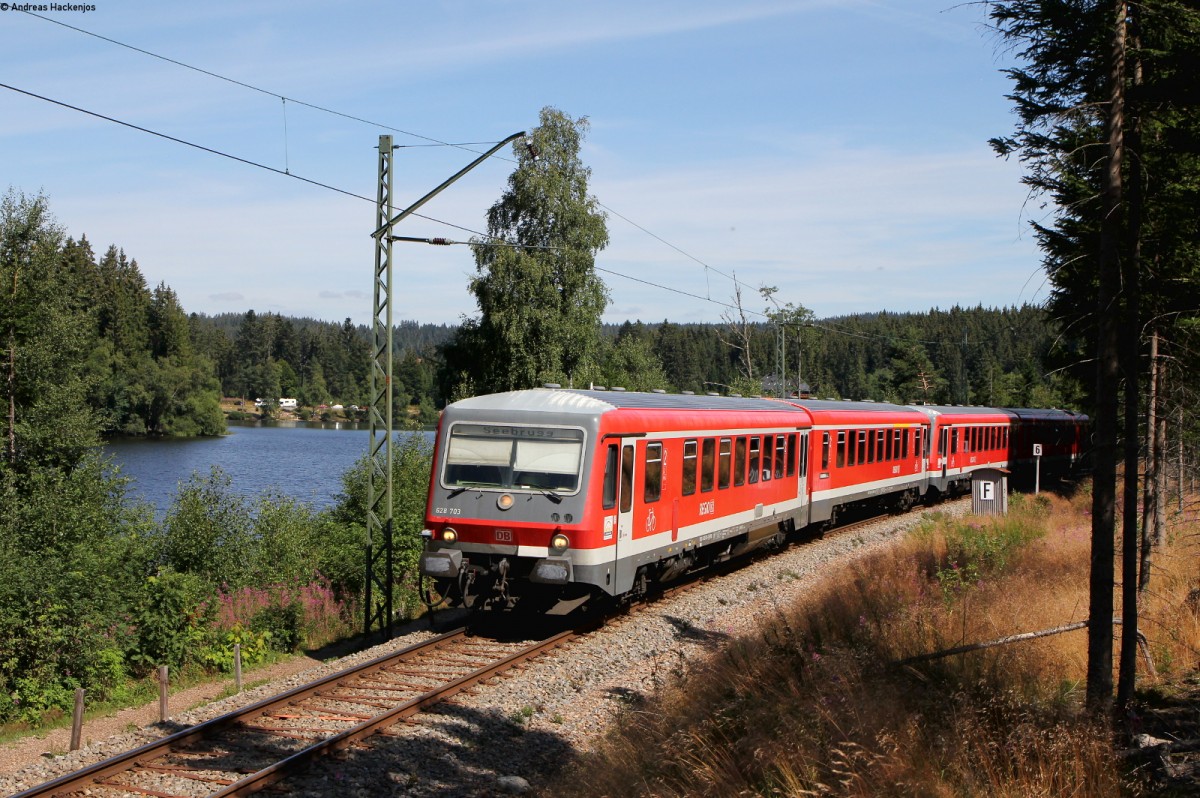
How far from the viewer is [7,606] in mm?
15984

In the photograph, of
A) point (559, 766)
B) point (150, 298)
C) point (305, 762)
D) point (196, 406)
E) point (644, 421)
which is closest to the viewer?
point (305, 762)

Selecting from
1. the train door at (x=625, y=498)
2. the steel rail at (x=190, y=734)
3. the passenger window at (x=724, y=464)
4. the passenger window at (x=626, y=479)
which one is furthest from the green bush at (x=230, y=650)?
the passenger window at (x=724, y=464)

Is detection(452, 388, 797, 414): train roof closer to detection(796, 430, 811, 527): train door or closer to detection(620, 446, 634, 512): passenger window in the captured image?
detection(620, 446, 634, 512): passenger window

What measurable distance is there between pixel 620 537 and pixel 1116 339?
21.5ft

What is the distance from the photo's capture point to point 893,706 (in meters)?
→ 7.54

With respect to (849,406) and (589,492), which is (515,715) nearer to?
(589,492)

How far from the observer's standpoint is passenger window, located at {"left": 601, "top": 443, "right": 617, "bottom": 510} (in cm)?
1312

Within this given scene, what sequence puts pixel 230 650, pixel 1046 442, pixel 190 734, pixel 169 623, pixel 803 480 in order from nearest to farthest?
pixel 190 734, pixel 230 650, pixel 169 623, pixel 803 480, pixel 1046 442

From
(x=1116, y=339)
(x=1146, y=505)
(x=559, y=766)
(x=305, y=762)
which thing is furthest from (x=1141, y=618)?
(x=305, y=762)

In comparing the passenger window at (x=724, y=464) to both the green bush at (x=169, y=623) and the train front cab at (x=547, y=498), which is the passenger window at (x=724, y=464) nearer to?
the train front cab at (x=547, y=498)

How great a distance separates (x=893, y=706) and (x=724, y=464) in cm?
976

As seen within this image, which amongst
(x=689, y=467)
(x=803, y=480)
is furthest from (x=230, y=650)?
(x=803, y=480)

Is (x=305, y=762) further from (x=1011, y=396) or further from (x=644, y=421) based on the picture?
(x=1011, y=396)

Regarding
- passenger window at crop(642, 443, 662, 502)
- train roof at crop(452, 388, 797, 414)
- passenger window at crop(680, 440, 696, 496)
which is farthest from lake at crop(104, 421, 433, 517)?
passenger window at crop(642, 443, 662, 502)
